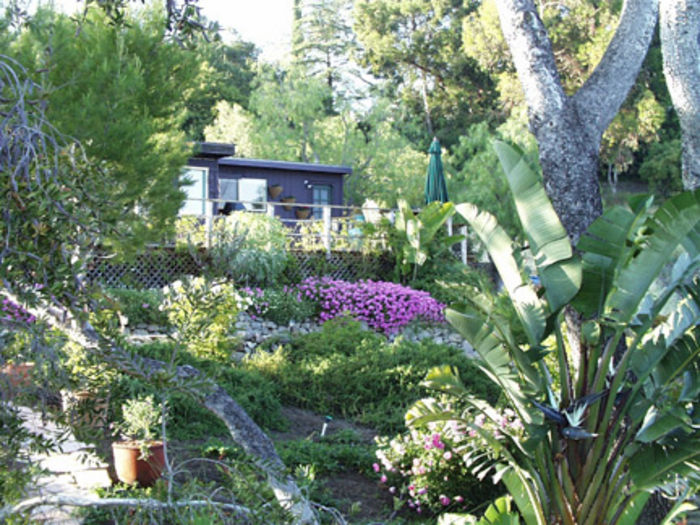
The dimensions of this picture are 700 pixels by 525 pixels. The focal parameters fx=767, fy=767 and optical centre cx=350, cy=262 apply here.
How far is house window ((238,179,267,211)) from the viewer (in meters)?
22.1

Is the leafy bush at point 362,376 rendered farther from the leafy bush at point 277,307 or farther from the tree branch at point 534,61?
the tree branch at point 534,61

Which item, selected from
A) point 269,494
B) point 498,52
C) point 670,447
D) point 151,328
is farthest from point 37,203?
point 498,52

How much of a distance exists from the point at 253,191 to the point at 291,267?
296 inches

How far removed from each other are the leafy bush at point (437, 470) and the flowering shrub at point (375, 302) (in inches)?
276

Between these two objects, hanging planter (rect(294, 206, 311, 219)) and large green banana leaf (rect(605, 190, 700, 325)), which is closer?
large green banana leaf (rect(605, 190, 700, 325))

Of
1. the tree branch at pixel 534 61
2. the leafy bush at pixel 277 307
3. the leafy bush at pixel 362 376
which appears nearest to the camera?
the tree branch at pixel 534 61

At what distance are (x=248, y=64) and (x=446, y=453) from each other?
31.2 metres

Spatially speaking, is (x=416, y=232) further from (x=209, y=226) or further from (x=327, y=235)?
(x=209, y=226)

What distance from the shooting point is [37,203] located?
2279mm

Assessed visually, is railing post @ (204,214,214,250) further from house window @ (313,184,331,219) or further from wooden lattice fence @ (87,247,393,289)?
house window @ (313,184,331,219)

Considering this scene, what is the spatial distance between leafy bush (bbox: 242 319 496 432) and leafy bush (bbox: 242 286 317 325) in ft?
7.97

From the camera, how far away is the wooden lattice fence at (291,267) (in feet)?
46.3

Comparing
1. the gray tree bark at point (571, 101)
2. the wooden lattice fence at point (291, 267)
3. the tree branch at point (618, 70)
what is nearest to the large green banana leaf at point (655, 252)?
the gray tree bark at point (571, 101)

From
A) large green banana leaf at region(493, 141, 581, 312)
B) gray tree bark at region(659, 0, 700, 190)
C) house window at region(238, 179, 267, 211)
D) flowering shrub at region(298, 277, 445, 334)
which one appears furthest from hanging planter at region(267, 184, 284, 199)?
large green banana leaf at region(493, 141, 581, 312)
